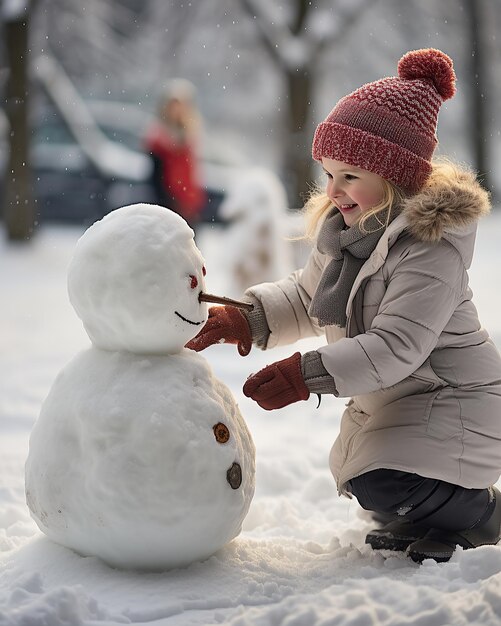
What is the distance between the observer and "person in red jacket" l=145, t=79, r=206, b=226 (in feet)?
19.5

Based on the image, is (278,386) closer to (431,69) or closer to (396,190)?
(396,190)

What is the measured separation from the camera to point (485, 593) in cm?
174

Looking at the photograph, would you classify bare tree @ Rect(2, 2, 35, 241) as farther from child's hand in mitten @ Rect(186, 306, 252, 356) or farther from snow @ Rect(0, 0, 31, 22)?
child's hand in mitten @ Rect(186, 306, 252, 356)

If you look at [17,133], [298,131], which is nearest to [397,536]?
[298,131]

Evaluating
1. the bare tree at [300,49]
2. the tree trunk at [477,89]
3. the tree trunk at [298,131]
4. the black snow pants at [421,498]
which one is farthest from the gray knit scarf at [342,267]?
the tree trunk at [477,89]

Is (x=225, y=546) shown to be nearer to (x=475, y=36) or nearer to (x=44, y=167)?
Result: (x=475, y=36)

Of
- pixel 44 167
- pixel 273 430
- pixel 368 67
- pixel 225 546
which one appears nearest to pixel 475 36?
pixel 368 67

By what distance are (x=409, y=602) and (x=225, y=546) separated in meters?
0.54

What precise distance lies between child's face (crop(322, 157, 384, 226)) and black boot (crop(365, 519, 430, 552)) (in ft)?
2.57

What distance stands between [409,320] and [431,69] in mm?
682

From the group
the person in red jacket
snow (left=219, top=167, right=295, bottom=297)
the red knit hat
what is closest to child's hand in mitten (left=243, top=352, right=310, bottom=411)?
the red knit hat

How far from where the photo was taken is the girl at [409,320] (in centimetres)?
212

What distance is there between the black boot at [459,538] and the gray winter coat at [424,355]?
5.0 inches

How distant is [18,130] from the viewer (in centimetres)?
791
